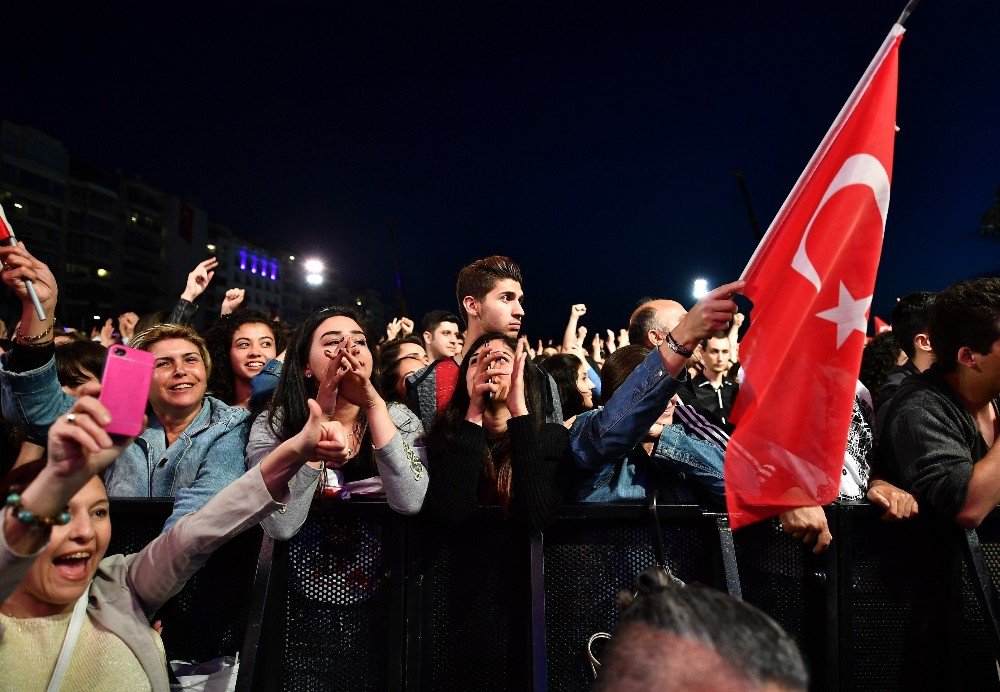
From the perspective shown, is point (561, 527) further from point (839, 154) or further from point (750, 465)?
point (839, 154)

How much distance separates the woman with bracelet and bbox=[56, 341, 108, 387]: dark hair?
1763 millimetres

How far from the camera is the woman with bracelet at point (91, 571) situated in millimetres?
1734

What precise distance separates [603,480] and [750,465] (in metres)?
0.74

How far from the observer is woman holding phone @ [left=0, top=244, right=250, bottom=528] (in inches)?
116

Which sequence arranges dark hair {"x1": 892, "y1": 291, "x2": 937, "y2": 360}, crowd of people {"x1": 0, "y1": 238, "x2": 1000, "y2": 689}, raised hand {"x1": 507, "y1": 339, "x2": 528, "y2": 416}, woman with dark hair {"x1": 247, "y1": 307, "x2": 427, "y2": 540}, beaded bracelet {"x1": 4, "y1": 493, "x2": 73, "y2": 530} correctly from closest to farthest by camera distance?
beaded bracelet {"x1": 4, "y1": 493, "x2": 73, "y2": 530} < crowd of people {"x1": 0, "y1": 238, "x2": 1000, "y2": 689} < woman with dark hair {"x1": 247, "y1": 307, "x2": 427, "y2": 540} < raised hand {"x1": 507, "y1": 339, "x2": 528, "y2": 416} < dark hair {"x1": 892, "y1": 291, "x2": 937, "y2": 360}

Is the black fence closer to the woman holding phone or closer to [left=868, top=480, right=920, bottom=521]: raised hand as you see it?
[left=868, top=480, right=920, bottom=521]: raised hand

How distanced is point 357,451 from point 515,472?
2.75 feet

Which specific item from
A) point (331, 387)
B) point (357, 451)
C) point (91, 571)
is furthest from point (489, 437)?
point (91, 571)

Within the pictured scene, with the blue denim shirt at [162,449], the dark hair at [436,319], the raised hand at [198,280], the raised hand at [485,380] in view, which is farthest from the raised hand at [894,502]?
the raised hand at [198,280]

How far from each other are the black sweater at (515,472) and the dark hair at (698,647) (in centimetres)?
164

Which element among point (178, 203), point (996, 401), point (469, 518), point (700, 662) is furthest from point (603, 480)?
point (178, 203)

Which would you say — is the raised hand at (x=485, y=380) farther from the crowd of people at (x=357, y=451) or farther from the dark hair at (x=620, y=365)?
the dark hair at (x=620, y=365)

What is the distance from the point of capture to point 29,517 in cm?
169

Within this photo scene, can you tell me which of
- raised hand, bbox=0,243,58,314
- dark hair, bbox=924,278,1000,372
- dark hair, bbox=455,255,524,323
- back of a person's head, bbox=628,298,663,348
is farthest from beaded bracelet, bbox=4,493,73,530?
back of a person's head, bbox=628,298,663,348
